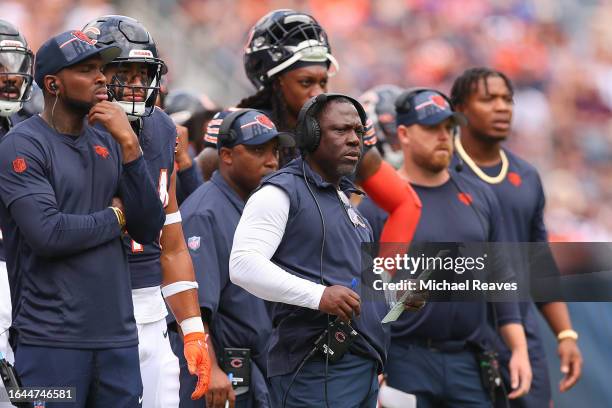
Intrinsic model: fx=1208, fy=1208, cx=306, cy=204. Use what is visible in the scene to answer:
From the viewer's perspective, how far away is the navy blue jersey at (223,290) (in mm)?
5480

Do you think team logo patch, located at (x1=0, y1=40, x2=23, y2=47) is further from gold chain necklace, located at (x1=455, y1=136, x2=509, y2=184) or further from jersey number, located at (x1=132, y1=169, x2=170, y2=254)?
gold chain necklace, located at (x1=455, y1=136, x2=509, y2=184)

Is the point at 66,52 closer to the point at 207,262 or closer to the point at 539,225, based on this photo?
the point at 207,262

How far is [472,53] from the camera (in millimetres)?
15281

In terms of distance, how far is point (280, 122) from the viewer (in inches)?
243

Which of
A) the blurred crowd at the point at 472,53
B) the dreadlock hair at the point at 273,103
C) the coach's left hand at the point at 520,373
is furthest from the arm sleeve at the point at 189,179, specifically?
the blurred crowd at the point at 472,53

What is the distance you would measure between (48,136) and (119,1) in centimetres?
964

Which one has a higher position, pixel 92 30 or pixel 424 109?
pixel 424 109

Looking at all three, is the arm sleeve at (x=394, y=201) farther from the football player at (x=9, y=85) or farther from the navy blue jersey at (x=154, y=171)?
the football player at (x=9, y=85)

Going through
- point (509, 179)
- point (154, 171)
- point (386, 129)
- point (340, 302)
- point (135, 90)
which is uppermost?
point (386, 129)

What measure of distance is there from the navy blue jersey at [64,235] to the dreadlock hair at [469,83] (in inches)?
134

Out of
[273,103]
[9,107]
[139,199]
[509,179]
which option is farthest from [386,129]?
[139,199]

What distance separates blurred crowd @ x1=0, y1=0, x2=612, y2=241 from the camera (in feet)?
45.3

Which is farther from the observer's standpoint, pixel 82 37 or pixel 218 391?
pixel 218 391

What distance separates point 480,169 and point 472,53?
8.37 m
